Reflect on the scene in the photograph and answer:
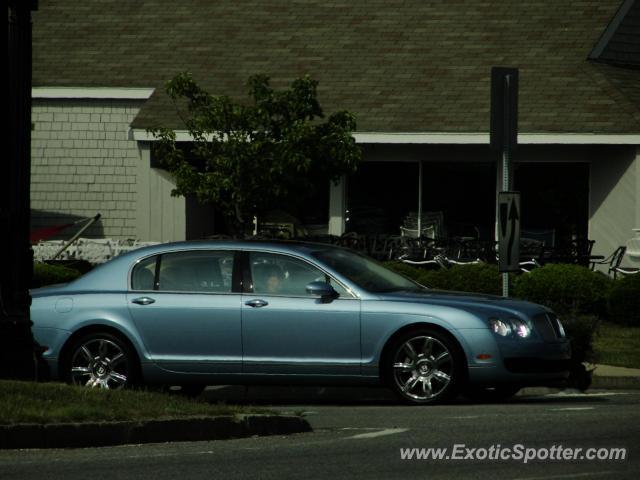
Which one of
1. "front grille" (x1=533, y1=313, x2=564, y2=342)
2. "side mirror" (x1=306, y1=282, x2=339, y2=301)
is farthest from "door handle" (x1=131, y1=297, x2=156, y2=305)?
"front grille" (x1=533, y1=313, x2=564, y2=342)

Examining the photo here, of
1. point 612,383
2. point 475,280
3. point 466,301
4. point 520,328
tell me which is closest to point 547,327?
point 520,328

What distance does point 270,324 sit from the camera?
12.8 meters

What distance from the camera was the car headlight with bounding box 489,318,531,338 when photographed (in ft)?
40.9

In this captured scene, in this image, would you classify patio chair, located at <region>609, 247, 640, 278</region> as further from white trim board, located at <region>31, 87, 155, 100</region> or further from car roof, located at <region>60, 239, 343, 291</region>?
car roof, located at <region>60, 239, 343, 291</region>

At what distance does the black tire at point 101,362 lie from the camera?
43.0 ft

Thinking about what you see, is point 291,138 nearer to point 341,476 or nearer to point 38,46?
point 38,46

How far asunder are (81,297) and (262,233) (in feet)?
42.6

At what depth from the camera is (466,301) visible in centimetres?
1273

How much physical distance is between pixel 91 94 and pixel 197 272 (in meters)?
15.0

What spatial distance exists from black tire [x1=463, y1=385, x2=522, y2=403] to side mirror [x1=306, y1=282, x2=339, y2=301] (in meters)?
1.63

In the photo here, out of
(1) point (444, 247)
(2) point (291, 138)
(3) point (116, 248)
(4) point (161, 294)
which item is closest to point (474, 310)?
(4) point (161, 294)

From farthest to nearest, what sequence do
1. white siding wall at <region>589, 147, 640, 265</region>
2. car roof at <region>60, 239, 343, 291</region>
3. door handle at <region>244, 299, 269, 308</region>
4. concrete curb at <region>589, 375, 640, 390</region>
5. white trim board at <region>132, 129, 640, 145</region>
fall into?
white siding wall at <region>589, 147, 640, 265</region> → white trim board at <region>132, 129, 640, 145</region> → concrete curb at <region>589, 375, 640, 390</region> → car roof at <region>60, 239, 343, 291</region> → door handle at <region>244, 299, 269, 308</region>

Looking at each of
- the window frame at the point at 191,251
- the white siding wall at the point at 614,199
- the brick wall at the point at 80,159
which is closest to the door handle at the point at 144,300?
the window frame at the point at 191,251

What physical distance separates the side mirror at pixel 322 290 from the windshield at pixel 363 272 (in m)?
0.29
